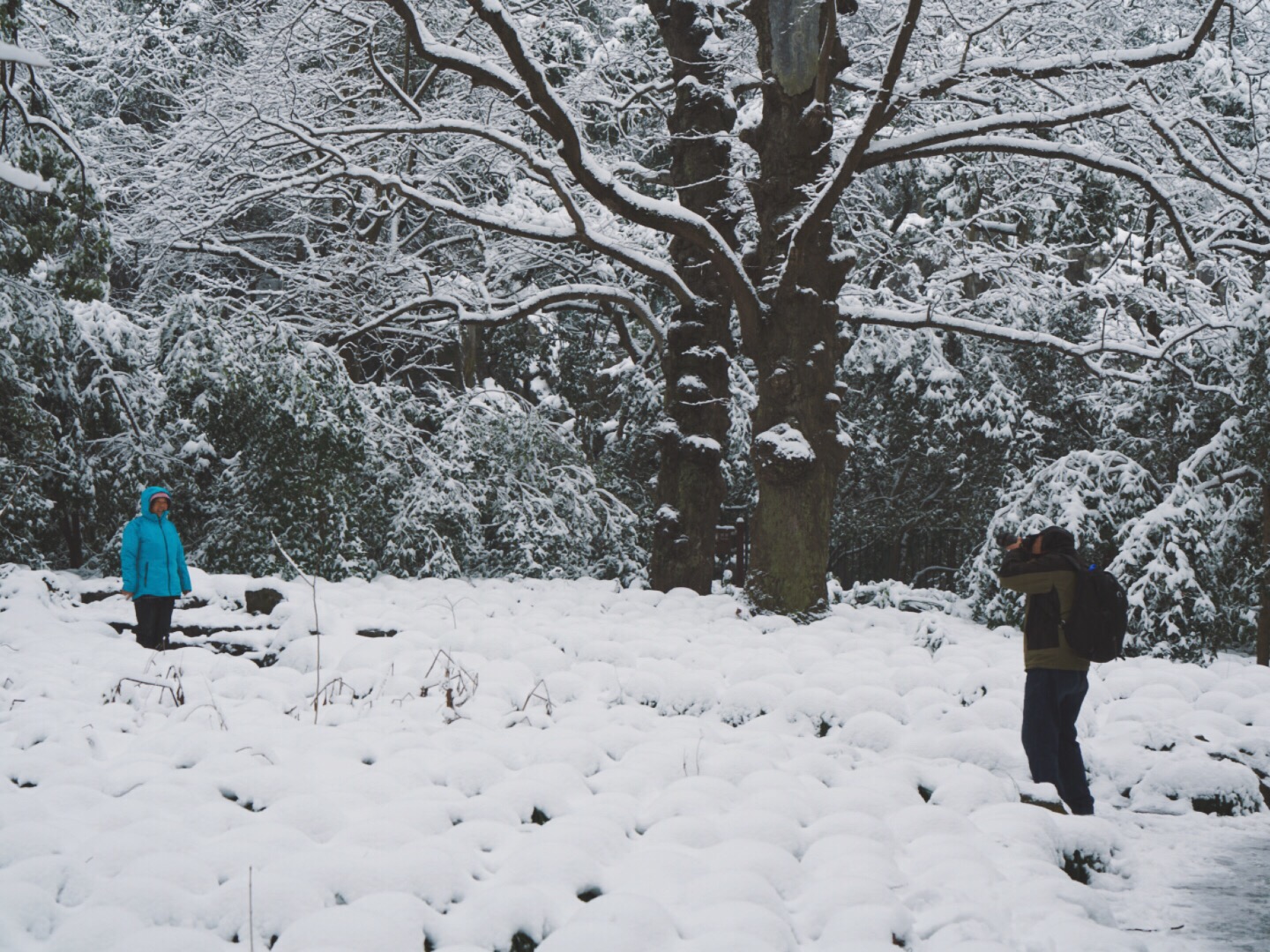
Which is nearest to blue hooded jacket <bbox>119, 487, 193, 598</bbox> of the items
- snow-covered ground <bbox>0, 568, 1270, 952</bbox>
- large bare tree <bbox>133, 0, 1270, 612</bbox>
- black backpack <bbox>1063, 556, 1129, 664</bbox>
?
snow-covered ground <bbox>0, 568, 1270, 952</bbox>

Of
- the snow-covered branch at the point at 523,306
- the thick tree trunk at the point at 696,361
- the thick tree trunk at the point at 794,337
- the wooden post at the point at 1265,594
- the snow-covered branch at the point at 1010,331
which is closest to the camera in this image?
the thick tree trunk at the point at 794,337

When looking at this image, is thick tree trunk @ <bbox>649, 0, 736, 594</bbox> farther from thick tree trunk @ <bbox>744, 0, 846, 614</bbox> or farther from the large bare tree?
thick tree trunk @ <bbox>744, 0, 846, 614</bbox>

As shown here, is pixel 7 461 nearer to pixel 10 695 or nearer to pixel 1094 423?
pixel 10 695

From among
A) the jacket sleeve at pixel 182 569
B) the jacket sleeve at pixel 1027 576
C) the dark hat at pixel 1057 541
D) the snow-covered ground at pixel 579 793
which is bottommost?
the snow-covered ground at pixel 579 793

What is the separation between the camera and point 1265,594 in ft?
28.8

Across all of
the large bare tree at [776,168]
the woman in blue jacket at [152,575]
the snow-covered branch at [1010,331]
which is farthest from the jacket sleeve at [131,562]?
the snow-covered branch at [1010,331]

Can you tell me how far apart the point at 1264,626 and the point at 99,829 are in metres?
9.02

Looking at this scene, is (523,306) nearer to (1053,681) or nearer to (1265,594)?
(1053,681)

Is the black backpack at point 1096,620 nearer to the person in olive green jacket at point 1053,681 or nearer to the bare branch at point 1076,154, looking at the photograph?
the person in olive green jacket at point 1053,681

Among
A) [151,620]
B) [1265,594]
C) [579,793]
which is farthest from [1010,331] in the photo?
[151,620]

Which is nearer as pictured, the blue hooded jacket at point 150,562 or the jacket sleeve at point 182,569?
the blue hooded jacket at point 150,562

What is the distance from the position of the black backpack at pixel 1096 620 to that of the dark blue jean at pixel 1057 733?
5.8 inches

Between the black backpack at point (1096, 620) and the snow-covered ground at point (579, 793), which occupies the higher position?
the black backpack at point (1096, 620)

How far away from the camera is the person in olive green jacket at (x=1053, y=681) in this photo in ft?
13.8
